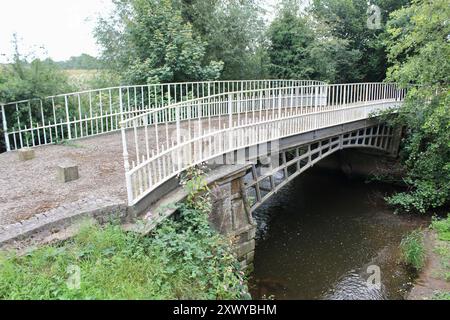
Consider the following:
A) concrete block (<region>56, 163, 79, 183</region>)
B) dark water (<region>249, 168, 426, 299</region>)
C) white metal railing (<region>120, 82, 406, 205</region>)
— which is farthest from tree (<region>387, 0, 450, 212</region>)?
concrete block (<region>56, 163, 79, 183</region>)

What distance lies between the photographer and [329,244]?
28.4ft

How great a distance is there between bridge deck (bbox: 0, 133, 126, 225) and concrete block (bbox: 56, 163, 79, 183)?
84 millimetres

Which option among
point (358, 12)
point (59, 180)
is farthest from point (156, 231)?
point (358, 12)

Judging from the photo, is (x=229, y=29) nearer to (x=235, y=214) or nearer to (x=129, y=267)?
(x=235, y=214)

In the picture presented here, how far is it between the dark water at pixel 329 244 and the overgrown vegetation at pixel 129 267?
2675 mm

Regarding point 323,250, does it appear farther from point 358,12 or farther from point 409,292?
point 358,12

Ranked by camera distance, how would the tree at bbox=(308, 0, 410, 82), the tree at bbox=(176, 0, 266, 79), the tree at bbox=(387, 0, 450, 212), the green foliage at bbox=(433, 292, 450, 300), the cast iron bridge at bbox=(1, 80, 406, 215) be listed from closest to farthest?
the cast iron bridge at bbox=(1, 80, 406, 215), the green foliage at bbox=(433, 292, 450, 300), the tree at bbox=(387, 0, 450, 212), the tree at bbox=(176, 0, 266, 79), the tree at bbox=(308, 0, 410, 82)

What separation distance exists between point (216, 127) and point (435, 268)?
18.0 feet

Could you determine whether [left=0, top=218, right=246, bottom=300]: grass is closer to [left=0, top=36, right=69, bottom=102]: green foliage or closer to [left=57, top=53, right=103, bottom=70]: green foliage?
[left=0, top=36, right=69, bottom=102]: green foliage

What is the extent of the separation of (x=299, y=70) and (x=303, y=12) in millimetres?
3716

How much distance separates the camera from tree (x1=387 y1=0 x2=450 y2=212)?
7949mm

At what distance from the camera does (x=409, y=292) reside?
20.7 feet

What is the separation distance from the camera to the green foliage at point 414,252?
698cm
